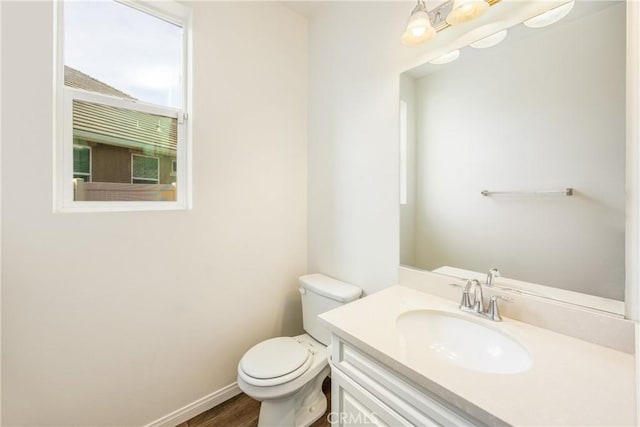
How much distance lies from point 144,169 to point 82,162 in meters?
0.25

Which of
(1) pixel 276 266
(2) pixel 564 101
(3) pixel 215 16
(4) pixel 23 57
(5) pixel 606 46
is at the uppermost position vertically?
(3) pixel 215 16

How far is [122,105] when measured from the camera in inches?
51.1

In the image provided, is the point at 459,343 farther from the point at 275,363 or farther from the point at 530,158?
the point at 275,363

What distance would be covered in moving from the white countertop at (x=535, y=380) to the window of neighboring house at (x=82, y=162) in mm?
1326

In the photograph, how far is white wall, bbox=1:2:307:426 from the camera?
3.38ft

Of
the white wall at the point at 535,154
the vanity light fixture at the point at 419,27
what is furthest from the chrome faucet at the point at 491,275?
the vanity light fixture at the point at 419,27

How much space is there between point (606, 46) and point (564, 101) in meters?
0.17

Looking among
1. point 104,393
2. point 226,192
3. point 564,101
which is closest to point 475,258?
point 564,101

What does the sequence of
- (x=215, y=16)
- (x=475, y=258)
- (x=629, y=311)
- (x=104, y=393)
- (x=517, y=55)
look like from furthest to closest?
(x=215, y=16) → (x=104, y=393) → (x=475, y=258) → (x=517, y=55) → (x=629, y=311)

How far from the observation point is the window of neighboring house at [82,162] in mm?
1187

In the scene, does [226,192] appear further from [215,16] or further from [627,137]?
[627,137]

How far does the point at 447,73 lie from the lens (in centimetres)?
117

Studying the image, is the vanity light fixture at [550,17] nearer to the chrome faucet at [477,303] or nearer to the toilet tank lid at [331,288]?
the chrome faucet at [477,303]

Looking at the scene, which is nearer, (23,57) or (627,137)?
(627,137)
